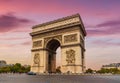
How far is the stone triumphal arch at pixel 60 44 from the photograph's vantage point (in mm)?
44438

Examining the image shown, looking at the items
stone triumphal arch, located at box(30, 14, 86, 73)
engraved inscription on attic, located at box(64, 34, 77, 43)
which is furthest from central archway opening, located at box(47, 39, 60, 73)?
engraved inscription on attic, located at box(64, 34, 77, 43)

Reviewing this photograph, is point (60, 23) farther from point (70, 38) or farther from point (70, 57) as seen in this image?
point (70, 57)

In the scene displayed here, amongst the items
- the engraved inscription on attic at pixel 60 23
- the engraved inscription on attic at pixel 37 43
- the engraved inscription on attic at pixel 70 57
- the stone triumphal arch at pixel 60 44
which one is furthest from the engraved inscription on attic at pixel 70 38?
the engraved inscription on attic at pixel 37 43

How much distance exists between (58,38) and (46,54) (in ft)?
Result: 19.1

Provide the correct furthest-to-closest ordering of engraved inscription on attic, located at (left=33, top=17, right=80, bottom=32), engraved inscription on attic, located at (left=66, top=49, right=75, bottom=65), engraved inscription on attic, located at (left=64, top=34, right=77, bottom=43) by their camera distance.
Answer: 1. engraved inscription on attic, located at (left=33, top=17, right=80, bottom=32)
2. engraved inscription on attic, located at (left=64, top=34, right=77, bottom=43)
3. engraved inscription on attic, located at (left=66, top=49, right=75, bottom=65)

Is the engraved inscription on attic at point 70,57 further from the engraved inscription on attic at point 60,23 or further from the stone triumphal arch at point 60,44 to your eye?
the engraved inscription on attic at point 60,23

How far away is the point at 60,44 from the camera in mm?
48938

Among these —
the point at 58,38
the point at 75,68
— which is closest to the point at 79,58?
the point at 75,68

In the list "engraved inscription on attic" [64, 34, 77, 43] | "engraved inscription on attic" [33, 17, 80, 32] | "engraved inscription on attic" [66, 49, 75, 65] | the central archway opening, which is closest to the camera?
"engraved inscription on attic" [66, 49, 75, 65]

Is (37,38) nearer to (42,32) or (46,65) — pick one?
(42,32)

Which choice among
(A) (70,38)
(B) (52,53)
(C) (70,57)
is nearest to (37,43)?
(B) (52,53)

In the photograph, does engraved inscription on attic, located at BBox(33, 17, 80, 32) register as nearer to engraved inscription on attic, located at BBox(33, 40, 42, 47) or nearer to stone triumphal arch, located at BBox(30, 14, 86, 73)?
stone triumphal arch, located at BBox(30, 14, 86, 73)

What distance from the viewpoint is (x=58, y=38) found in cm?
4925

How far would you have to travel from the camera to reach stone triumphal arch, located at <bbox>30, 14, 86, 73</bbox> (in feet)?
146
